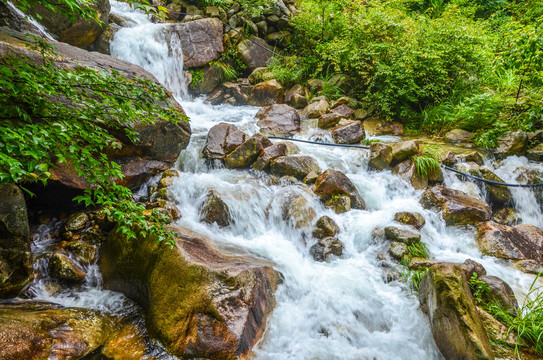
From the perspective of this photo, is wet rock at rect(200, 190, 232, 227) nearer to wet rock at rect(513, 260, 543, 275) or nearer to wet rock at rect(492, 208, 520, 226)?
wet rock at rect(513, 260, 543, 275)

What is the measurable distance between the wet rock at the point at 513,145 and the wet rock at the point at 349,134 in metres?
2.98

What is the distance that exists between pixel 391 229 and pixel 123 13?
1123 cm

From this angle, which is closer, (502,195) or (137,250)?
(137,250)

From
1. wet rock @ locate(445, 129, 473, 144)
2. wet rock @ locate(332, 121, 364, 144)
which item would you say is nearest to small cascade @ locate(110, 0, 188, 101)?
wet rock @ locate(332, 121, 364, 144)

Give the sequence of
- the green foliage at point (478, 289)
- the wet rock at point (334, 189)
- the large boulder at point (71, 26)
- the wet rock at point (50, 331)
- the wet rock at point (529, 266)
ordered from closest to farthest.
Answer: the wet rock at point (50, 331)
the green foliage at point (478, 289)
the wet rock at point (529, 266)
the wet rock at point (334, 189)
the large boulder at point (71, 26)

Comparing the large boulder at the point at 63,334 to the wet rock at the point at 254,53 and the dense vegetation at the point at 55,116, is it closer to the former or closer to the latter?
the dense vegetation at the point at 55,116

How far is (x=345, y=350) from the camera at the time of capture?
8.35 feet

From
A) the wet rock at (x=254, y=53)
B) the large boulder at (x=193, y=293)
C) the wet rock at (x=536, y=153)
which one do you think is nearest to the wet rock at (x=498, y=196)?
the wet rock at (x=536, y=153)

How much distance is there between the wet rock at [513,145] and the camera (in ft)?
18.5

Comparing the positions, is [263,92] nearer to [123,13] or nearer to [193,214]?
[123,13]

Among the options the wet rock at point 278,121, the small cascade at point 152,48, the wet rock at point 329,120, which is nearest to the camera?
the wet rock at point 278,121

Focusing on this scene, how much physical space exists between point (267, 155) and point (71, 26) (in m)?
6.07

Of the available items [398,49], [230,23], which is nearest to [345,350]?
[398,49]

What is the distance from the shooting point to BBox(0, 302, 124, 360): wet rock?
74.1 inches
